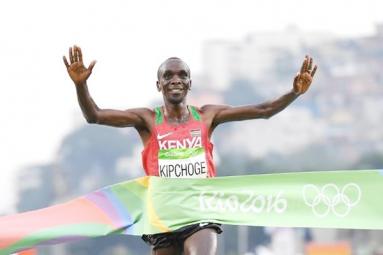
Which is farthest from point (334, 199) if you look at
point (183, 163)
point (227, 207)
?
point (183, 163)

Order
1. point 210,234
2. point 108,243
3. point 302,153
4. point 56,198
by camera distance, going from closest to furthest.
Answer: point 210,234 → point 108,243 → point 56,198 → point 302,153

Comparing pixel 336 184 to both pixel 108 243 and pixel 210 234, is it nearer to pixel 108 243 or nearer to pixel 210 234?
pixel 210 234

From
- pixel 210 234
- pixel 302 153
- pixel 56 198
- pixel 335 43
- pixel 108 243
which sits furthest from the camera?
pixel 335 43

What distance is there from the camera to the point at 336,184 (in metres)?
9.16

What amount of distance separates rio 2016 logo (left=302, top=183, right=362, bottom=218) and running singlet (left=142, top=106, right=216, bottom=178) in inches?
32.3

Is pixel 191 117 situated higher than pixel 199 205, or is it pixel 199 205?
pixel 191 117

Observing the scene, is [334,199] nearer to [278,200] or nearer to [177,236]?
[278,200]

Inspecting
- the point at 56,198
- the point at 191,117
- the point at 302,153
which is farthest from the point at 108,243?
the point at 191,117

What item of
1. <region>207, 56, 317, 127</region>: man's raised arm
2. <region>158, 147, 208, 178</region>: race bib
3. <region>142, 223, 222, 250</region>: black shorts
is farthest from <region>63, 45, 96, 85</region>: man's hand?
<region>142, 223, 222, 250</region>: black shorts

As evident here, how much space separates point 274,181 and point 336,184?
0.46 metres

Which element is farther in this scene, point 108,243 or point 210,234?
point 108,243

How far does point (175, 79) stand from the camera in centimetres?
928

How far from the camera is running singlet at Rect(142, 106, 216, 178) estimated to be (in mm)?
9305

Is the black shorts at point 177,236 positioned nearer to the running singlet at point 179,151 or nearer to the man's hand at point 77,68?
the running singlet at point 179,151
